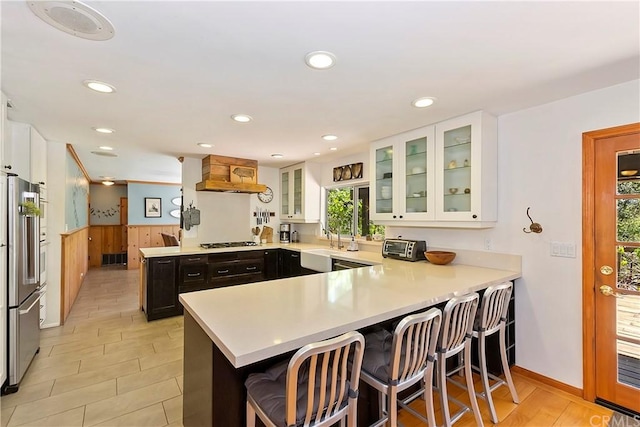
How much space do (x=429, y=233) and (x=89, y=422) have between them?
Result: 3254mm

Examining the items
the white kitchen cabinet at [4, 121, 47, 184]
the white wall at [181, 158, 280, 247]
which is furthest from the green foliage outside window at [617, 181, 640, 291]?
the white kitchen cabinet at [4, 121, 47, 184]

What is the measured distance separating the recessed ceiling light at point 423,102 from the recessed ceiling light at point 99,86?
219cm

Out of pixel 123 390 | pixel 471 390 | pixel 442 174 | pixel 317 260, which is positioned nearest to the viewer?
pixel 471 390

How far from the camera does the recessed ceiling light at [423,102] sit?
7.43 ft

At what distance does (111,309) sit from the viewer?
4348 mm

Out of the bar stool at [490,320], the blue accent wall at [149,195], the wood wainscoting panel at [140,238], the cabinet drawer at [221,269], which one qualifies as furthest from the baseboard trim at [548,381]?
the blue accent wall at [149,195]

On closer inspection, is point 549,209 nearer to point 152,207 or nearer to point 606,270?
point 606,270

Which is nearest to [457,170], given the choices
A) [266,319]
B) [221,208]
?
[266,319]

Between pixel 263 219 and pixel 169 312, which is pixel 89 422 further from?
pixel 263 219

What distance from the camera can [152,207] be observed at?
822 cm

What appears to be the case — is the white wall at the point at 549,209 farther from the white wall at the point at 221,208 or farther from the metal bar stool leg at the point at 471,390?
the white wall at the point at 221,208

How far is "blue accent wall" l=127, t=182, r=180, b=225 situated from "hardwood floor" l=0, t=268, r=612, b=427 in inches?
193

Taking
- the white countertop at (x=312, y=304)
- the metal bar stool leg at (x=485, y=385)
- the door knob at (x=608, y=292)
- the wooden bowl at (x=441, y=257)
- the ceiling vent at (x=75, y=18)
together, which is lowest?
the metal bar stool leg at (x=485, y=385)

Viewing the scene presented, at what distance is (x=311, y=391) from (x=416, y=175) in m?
2.46
